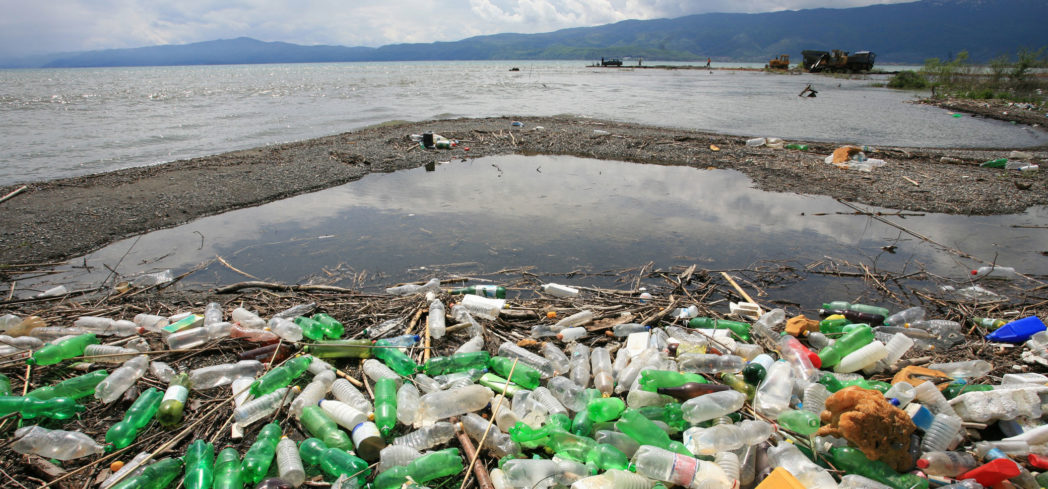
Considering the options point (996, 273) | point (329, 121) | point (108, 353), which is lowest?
point (996, 273)

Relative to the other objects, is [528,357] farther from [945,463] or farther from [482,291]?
[945,463]

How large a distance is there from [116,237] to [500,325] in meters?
5.16

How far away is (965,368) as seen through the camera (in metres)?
2.74

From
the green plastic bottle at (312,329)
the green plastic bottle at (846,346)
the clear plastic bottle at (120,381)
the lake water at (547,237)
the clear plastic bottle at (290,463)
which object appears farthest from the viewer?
the lake water at (547,237)

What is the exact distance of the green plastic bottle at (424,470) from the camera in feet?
6.27

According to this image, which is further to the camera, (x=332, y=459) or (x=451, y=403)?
(x=451, y=403)

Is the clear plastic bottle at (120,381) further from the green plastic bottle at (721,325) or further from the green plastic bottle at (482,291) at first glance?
the green plastic bottle at (721,325)

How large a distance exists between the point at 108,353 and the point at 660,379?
135 inches

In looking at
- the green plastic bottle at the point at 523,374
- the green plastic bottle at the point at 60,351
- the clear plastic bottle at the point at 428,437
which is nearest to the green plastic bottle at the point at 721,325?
the green plastic bottle at the point at 523,374

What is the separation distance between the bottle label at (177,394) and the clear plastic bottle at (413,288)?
1702mm

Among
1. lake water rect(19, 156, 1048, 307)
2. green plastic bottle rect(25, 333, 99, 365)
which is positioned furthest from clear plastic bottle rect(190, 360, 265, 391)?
A: lake water rect(19, 156, 1048, 307)

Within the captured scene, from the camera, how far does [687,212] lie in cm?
630

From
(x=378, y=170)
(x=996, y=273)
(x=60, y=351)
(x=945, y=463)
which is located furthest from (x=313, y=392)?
(x=378, y=170)

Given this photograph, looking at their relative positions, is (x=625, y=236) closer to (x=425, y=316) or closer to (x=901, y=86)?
(x=425, y=316)
